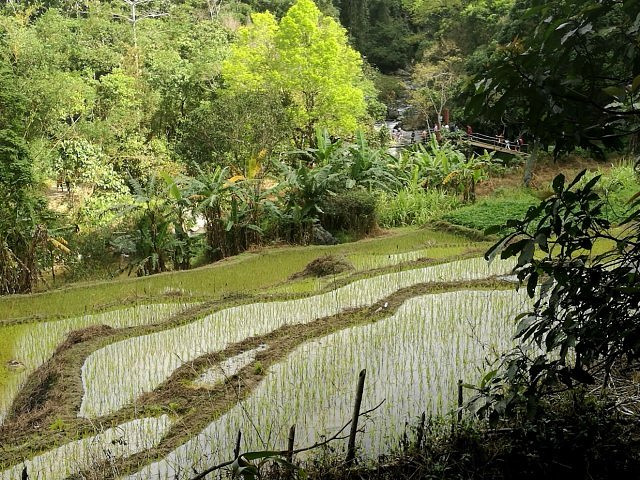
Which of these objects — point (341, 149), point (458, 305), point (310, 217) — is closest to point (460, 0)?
point (341, 149)

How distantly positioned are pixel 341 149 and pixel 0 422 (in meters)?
8.74

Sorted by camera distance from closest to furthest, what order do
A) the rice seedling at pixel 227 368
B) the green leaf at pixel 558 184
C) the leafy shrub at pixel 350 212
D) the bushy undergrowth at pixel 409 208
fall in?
the green leaf at pixel 558 184 < the rice seedling at pixel 227 368 < the leafy shrub at pixel 350 212 < the bushy undergrowth at pixel 409 208

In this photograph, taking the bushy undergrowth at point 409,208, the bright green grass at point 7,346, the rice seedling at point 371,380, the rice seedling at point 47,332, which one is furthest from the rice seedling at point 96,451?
the bushy undergrowth at point 409,208

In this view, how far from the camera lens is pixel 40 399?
4.76 metres

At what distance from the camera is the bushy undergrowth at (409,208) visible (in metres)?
12.2

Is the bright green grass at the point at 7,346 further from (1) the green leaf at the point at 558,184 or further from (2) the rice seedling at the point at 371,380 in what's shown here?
(1) the green leaf at the point at 558,184

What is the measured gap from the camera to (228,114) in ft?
42.7

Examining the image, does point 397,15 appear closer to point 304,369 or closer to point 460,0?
point 460,0

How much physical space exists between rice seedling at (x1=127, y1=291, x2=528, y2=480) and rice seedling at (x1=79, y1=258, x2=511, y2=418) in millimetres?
645

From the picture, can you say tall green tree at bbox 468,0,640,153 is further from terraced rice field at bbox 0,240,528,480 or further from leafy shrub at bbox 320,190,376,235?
leafy shrub at bbox 320,190,376,235

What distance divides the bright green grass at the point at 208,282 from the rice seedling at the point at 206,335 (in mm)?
1015

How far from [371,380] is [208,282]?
4.11 metres

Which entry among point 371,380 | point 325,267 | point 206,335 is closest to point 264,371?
point 371,380

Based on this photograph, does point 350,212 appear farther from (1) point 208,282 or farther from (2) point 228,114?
(2) point 228,114
